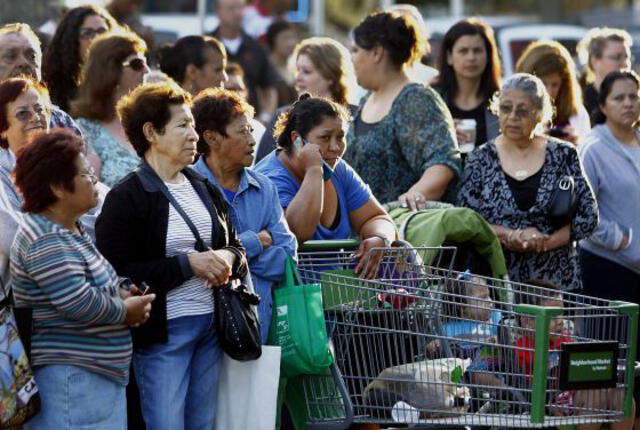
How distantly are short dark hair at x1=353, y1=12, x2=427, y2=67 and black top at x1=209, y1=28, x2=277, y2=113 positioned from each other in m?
5.27

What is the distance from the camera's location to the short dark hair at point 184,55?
8.35 metres

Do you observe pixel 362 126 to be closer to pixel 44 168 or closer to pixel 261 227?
pixel 261 227

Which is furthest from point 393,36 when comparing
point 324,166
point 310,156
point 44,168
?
point 44,168

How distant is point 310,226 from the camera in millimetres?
6363

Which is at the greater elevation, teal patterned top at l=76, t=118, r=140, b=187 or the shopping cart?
teal patterned top at l=76, t=118, r=140, b=187

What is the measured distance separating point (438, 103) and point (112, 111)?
6.15 feet

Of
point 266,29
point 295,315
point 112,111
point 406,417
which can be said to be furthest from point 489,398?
point 266,29

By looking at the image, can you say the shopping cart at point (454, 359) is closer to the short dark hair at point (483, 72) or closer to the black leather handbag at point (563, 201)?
the black leather handbag at point (563, 201)

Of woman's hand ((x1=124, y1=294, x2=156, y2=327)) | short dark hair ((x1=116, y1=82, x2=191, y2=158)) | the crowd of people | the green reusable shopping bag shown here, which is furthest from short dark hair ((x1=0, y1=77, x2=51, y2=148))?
the green reusable shopping bag

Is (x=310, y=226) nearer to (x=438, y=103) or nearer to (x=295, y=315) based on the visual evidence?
(x=295, y=315)

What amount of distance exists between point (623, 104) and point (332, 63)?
1.89 meters

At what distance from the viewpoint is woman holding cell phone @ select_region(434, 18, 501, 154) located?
873 centimetres

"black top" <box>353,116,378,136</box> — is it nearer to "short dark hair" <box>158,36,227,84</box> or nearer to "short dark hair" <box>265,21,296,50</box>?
"short dark hair" <box>158,36,227,84</box>

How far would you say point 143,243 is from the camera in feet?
18.6
